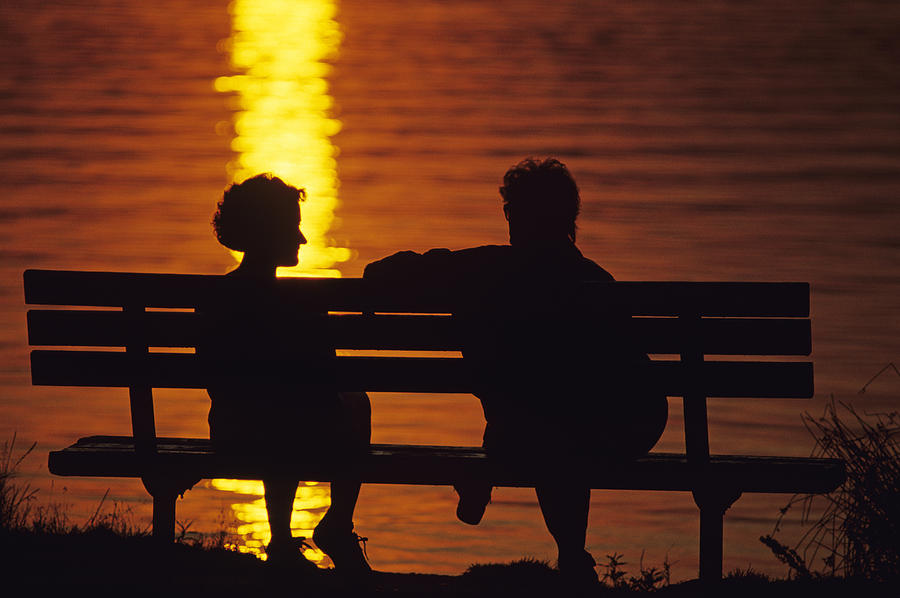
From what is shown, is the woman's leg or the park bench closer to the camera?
the park bench

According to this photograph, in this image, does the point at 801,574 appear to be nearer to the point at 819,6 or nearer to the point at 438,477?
the point at 438,477

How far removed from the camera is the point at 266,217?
5129 millimetres

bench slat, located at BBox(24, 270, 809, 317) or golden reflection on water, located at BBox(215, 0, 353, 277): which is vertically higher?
golden reflection on water, located at BBox(215, 0, 353, 277)

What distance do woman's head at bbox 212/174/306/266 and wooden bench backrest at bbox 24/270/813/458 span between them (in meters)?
0.20

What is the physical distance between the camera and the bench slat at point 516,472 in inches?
195

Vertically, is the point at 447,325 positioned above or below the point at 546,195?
below

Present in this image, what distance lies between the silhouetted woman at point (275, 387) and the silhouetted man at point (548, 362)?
0.31 meters

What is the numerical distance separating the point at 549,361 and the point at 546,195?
0.48 metres

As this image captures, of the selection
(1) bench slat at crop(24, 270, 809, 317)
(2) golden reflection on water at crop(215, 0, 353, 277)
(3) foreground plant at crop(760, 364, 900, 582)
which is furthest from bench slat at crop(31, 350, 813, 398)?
(2) golden reflection on water at crop(215, 0, 353, 277)

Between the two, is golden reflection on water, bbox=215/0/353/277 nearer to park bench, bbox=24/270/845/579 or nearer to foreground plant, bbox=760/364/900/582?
park bench, bbox=24/270/845/579

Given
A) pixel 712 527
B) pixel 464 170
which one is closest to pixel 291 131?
pixel 464 170

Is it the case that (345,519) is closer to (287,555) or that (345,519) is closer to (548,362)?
(287,555)

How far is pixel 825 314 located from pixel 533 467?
810 cm

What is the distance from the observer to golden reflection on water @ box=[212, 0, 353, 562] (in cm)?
795
